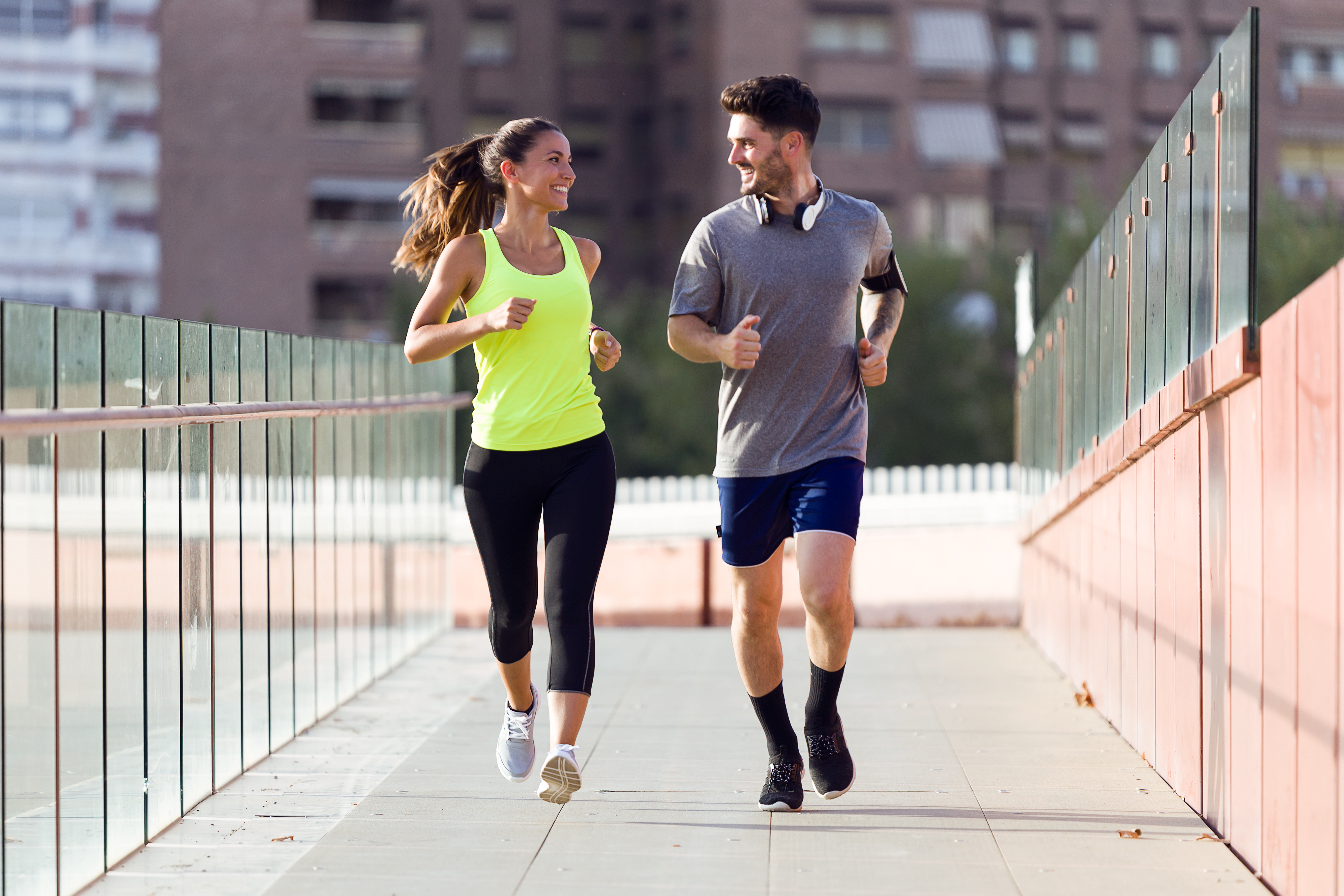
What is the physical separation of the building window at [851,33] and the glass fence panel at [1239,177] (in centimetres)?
5405

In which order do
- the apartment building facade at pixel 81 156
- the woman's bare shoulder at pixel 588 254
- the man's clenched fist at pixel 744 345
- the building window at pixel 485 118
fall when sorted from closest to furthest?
the man's clenched fist at pixel 744 345, the woman's bare shoulder at pixel 588 254, the building window at pixel 485 118, the apartment building facade at pixel 81 156

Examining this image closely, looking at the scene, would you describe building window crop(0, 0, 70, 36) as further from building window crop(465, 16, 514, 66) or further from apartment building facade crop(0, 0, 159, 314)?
building window crop(465, 16, 514, 66)

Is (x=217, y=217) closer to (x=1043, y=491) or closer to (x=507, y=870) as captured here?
(x=1043, y=491)

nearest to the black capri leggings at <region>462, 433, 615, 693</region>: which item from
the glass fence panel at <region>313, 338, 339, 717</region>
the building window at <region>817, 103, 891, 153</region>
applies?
the glass fence panel at <region>313, 338, 339, 717</region>

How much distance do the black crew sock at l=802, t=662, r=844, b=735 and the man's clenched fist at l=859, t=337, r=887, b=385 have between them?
2.68 feet

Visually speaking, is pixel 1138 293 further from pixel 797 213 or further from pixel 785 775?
pixel 785 775

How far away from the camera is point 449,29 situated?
5928 cm

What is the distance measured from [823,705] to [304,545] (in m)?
2.63

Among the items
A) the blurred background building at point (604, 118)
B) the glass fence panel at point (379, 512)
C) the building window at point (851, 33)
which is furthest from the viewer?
the blurred background building at point (604, 118)

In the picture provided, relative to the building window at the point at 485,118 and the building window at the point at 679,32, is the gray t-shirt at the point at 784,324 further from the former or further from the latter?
the building window at the point at 485,118

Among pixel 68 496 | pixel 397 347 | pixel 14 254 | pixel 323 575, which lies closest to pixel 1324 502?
pixel 68 496

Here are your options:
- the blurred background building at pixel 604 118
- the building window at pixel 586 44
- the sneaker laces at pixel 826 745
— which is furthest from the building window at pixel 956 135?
the sneaker laces at pixel 826 745

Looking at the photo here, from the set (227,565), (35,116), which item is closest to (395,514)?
(227,565)

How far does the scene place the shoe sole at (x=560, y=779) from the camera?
15.8 ft
